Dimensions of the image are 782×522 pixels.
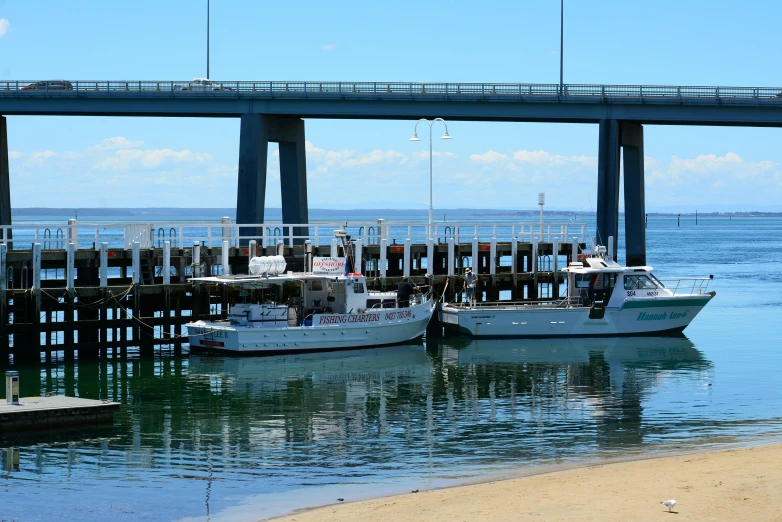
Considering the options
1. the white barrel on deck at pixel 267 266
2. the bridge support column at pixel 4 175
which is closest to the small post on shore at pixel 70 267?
the white barrel on deck at pixel 267 266

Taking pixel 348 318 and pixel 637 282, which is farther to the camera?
pixel 637 282

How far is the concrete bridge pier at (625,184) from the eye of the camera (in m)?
65.1

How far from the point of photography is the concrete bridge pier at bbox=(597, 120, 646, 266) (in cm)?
6506

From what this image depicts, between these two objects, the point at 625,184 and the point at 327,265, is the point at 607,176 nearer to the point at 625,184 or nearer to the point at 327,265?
the point at 625,184

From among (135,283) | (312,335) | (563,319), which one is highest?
(135,283)

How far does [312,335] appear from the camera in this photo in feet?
129

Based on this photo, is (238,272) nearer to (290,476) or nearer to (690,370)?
(690,370)

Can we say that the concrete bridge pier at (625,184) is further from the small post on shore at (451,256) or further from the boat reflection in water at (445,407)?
the boat reflection in water at (445,407)

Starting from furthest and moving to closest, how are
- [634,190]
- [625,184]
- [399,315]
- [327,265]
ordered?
[625,184], [634,190], [399,315], [327,265]

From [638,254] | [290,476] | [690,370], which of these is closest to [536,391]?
[690,370]

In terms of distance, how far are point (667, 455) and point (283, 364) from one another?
1733 cm

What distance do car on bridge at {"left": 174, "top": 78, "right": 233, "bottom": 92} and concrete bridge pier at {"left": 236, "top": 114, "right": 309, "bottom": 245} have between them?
2.40 metres

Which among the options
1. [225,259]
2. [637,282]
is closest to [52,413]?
[225,259]

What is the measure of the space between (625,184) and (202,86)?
27.2 meters
